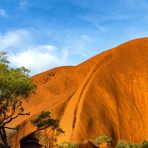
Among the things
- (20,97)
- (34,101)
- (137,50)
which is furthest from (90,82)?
(20,97)

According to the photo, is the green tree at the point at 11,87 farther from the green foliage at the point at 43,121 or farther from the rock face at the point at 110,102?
the rock face at the point at 110,102

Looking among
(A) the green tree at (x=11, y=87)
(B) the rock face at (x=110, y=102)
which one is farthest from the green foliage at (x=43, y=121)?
(B) the rock face at (x=110, y=102)

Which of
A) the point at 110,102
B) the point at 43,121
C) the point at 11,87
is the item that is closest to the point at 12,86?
the point at 11,87

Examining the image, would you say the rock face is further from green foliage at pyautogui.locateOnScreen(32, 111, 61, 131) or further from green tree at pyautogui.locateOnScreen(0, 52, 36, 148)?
green tree at pyautogui.locateOnScreen(0, 52, 36, 148)

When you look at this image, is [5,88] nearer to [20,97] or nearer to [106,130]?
[20,97]

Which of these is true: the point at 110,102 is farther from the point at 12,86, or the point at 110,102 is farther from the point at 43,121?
the point at 12,86

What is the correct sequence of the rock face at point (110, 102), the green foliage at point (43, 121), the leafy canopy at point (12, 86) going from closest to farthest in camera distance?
1. the leafy canopy at point (12, 86)
2. the green foliage at point (43, 121)
3. the rock face at point (110, 102)

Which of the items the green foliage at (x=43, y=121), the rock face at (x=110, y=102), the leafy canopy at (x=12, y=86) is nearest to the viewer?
the leafy canopy at (x=12, y=86)

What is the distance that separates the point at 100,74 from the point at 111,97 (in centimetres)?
521

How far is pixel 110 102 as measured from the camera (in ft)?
241

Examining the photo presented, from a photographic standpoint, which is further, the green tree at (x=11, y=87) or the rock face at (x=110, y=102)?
the rock face at (x=110, y=102)

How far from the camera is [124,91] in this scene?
253ft

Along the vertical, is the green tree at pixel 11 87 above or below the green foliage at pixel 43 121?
above

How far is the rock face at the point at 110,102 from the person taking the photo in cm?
6619
